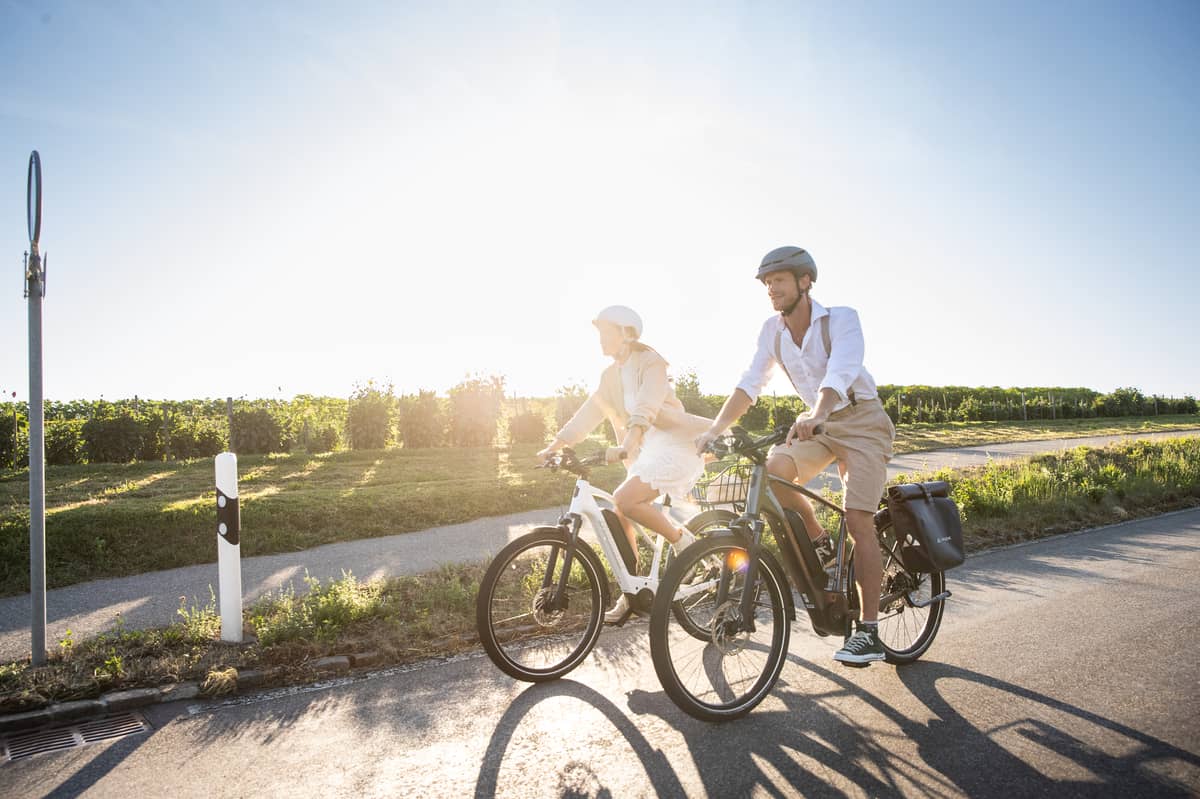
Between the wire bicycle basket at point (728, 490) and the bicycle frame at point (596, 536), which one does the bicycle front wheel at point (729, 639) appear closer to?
the bicycle frame at point (596, 536)

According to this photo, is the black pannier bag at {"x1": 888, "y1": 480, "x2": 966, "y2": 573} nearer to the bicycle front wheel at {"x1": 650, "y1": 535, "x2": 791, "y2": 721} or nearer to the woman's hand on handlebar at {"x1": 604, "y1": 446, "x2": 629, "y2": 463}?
the bicycle front wheel at {"x1": 650, "y1": 535, "x2": 791, "y2": 721}

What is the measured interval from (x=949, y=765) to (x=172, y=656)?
4.17 meters

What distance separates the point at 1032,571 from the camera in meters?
6.76

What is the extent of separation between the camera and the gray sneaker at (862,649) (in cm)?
396

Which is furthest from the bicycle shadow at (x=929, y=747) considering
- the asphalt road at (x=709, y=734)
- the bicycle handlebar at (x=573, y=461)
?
the bicycle handlebar at (x=573, y=461)

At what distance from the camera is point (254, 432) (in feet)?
60.0

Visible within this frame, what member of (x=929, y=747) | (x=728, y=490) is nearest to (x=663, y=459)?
(x=728, y=490)

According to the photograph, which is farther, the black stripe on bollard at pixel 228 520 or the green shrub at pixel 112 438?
the green shrub at pixel 112 438

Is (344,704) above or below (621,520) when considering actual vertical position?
below

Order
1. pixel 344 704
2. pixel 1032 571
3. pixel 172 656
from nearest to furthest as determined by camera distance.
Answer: pixel 344 704, pixel 172 656, pixel 1032 571

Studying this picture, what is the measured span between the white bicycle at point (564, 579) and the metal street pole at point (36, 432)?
2566 mm

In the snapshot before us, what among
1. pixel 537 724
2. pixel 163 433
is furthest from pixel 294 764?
pixel 163 433

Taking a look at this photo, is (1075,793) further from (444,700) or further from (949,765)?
(444,700)

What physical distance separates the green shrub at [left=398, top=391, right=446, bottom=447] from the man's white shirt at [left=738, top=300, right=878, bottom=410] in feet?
49.8
